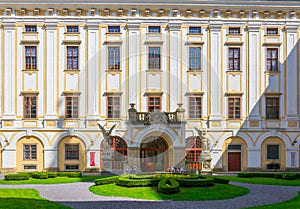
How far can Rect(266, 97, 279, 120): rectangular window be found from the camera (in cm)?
3653

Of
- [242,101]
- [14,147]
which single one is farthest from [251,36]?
[14,147]

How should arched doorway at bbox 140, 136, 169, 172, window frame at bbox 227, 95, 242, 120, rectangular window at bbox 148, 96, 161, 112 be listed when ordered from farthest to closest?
window frame at bbox 227, 95, 242, 120
rectangular window at bbox 148, 96, 161, 112
arched doorway at bbox 140, 136, 169, 172

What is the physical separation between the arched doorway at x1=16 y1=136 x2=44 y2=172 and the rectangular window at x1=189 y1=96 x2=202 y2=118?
11682 mm

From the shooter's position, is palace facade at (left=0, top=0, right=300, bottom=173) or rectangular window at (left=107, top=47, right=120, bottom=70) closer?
palace facade at (left=0, top=0, right=300, bottom=173)

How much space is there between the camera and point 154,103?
36.0m

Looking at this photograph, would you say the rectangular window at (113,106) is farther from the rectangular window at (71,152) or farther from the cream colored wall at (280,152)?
the cream colored wall at (280,152)

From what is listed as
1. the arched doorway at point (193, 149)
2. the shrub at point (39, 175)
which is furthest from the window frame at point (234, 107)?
the shrub at point (39, 175)

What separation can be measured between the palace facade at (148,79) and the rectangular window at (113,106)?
0.25 feet

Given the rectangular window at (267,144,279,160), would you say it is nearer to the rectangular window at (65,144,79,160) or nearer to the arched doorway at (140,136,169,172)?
the arched doorway at (140,136,169,172)

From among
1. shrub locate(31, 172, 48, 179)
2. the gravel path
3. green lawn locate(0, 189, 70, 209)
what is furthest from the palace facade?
green lawn locate(0, 189, 70, 209)

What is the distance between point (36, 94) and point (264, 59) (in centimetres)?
1784

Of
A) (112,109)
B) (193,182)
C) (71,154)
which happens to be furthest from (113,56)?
(193,182)

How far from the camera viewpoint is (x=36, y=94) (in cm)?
3562

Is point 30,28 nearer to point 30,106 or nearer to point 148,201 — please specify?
point 30,106
